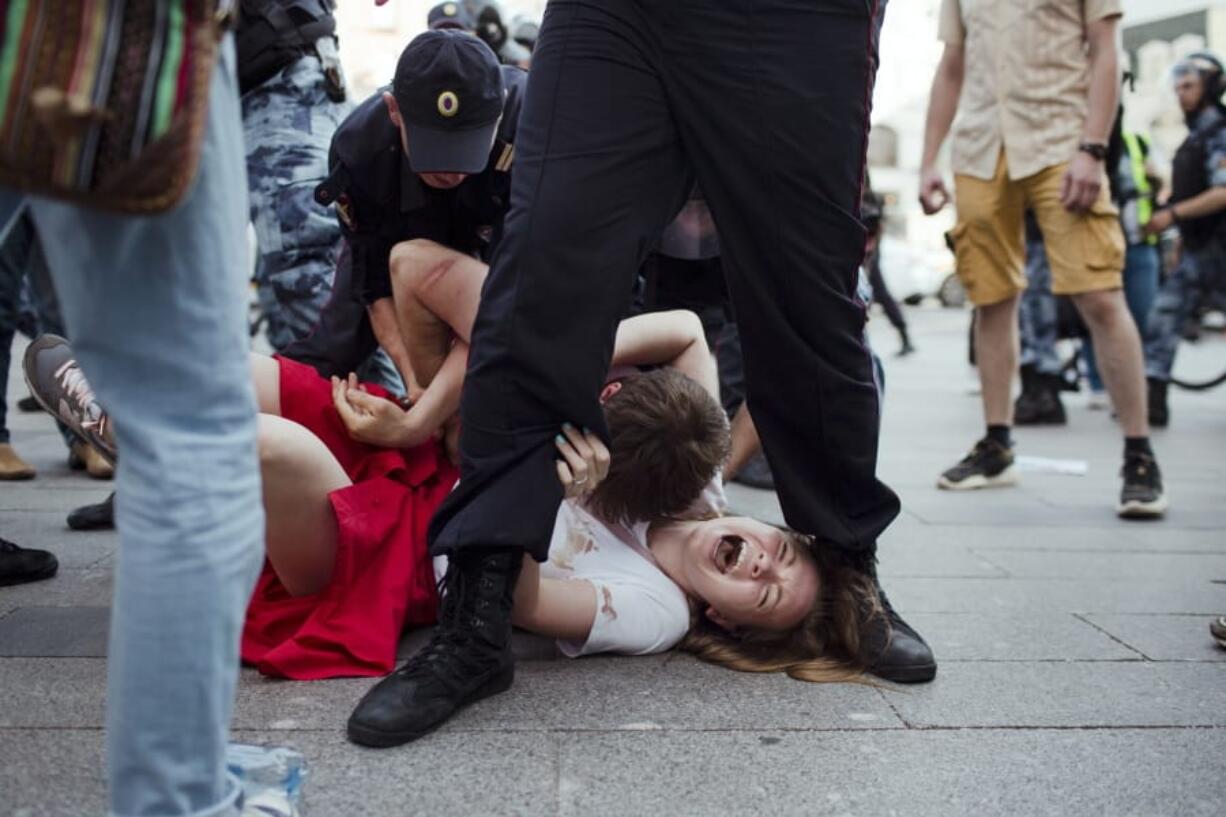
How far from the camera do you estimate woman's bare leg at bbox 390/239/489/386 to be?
8.91ft

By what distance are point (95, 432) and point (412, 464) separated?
60 cm

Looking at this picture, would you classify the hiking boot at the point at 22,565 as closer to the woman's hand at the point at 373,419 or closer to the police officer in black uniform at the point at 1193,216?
the woman's hand at the point at 373,419

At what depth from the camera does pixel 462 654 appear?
206 cm

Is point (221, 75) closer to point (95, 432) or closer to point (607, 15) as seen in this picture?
point (607, 15)

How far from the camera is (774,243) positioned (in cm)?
226

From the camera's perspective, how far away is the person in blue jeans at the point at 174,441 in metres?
1.21

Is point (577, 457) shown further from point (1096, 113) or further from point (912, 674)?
point (1096, 113)

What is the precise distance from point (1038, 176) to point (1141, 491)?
1.06 metres

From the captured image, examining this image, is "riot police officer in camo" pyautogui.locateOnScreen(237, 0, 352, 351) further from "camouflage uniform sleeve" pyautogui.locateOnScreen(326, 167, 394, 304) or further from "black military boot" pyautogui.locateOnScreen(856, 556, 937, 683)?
A: "black military boot" pyautogui.locateOnScreen(856, 556, 937, 683)

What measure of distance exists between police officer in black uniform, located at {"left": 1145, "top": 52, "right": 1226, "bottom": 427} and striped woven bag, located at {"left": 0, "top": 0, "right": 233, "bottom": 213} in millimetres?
6579

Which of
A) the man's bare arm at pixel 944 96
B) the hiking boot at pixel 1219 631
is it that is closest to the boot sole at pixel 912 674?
the hiking boot at pixel 1219 631

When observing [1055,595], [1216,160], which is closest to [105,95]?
[1055,595]

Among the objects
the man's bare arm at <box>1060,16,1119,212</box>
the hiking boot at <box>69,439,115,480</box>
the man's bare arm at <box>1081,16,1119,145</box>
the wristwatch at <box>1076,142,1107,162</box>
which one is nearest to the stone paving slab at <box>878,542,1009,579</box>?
the man's bare arm at <box>1060,16,1119,212</box>

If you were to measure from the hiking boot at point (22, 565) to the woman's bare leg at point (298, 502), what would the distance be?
81 cm
